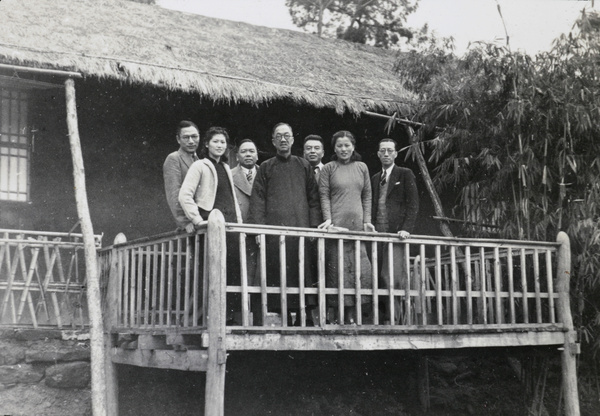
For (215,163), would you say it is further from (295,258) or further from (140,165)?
(140,165)

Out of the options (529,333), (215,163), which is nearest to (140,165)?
(215,163)

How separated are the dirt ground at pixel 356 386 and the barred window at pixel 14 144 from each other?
8.61 ft

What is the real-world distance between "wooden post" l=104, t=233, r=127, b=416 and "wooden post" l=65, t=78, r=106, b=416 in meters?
0.20

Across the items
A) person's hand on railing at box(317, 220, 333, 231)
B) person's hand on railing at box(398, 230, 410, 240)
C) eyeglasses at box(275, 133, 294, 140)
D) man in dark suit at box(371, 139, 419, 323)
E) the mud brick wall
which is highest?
eyeglasses at box(275, 133, 294, 140)

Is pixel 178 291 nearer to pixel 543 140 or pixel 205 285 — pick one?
pixel 205 285

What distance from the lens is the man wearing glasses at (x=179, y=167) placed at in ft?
23.8

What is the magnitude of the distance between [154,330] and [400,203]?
2.79 m

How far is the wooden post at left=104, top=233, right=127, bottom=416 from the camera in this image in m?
8.38

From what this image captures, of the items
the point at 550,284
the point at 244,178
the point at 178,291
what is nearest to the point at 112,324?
the point at 178,291

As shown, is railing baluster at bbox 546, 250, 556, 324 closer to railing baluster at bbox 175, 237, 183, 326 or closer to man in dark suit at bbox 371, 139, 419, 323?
man in dark suit at bbox 371, 139, 419, 323

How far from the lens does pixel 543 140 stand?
9070 millimetres

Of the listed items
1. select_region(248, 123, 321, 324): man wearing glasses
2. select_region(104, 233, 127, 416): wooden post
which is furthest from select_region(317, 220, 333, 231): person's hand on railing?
select_region(104, 233, 127, 416): wooden post

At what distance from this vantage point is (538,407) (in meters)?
9.80

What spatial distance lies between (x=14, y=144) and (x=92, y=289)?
111 inches
